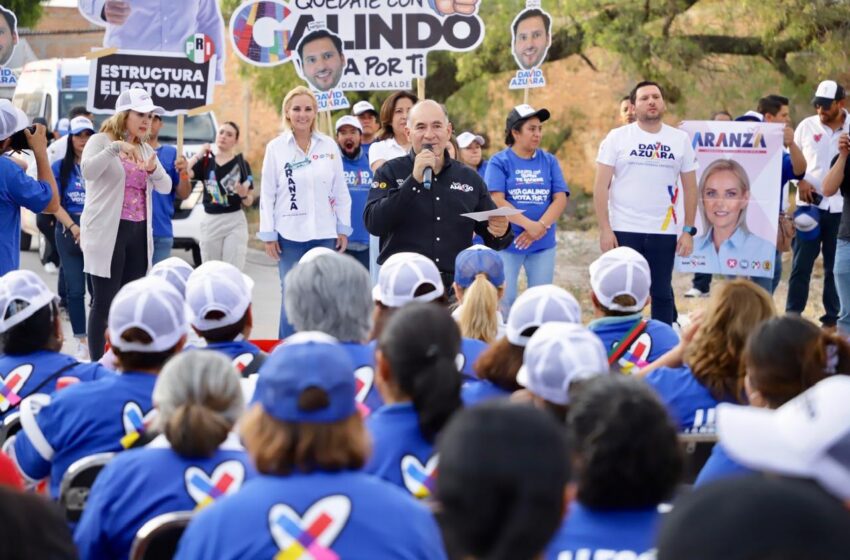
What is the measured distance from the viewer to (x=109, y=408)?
4.16 meters

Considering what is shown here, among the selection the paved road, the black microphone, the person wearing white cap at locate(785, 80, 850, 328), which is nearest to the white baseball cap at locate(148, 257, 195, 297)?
the black microphone

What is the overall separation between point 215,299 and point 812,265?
6.86 m

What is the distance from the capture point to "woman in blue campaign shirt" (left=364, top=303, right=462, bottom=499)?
12.3 ft

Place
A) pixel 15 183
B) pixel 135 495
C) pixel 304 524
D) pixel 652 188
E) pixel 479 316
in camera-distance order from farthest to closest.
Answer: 1. pixel 652 188
2. pixel 15 183
3. pixel 479 316
4. pixel 135 495
5. pixel 304 524

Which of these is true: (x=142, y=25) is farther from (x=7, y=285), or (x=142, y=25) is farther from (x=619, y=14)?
(x=619, y=14)

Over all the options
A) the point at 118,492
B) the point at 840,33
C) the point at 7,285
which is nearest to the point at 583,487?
the point at 118,492

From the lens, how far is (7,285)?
498 centimetres

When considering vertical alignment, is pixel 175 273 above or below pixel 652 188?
below

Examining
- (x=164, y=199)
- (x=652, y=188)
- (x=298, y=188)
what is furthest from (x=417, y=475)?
(x=164, y=199)

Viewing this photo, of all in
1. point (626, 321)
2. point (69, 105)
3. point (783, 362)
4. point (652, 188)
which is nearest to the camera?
point (783, 362)

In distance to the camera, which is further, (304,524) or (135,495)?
(135,495)

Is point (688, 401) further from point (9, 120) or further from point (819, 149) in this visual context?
point (819, 149)

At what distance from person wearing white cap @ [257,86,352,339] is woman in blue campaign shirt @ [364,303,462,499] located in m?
5.15

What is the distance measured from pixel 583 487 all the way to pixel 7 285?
3015mm
